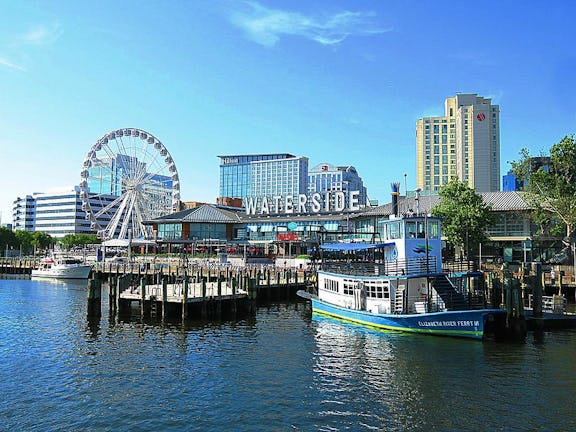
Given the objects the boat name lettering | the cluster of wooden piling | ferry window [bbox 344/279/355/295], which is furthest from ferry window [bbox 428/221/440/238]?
the cluster of wooden piling

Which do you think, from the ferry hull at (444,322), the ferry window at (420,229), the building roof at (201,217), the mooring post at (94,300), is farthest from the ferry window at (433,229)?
the building roof at (201,217)

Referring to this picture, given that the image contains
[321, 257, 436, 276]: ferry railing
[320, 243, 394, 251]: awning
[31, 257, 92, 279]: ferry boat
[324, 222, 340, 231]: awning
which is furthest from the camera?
[324, 222, 340, 231]: awning

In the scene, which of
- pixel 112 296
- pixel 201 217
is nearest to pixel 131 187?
pixel 201 217

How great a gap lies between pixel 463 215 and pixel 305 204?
4328 centimetres

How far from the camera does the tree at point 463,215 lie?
75125 millimetres

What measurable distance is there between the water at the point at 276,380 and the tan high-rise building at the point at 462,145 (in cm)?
13893

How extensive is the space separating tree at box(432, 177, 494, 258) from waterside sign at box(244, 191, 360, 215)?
31.1 meters

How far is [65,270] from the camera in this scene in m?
98.2

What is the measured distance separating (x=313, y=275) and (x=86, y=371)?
129 feet

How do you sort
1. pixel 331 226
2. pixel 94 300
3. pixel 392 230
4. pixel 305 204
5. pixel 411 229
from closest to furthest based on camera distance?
pixel 411 229
pixel 392 230
pixel 94 300
pixel 331 226
pixel 305 204

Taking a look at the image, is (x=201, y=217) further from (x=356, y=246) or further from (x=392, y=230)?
(x=392, y=230)

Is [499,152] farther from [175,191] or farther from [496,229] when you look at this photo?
[175,191]

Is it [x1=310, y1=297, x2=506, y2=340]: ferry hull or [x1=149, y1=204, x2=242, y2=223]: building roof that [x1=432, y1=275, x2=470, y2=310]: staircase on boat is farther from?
[x1=149, y1=204, x2=242, y2=223]: building roof

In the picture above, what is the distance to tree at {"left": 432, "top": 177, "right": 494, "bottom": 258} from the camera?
7512 centimetres
